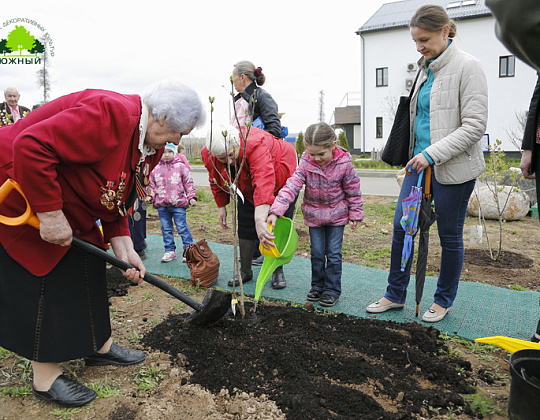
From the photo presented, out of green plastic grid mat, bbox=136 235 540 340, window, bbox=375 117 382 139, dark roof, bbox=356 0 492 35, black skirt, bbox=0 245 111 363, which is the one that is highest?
dark roof, bbox=356 0 492 35

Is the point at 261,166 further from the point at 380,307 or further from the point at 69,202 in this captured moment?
the point at 69,202

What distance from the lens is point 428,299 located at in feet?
10.6

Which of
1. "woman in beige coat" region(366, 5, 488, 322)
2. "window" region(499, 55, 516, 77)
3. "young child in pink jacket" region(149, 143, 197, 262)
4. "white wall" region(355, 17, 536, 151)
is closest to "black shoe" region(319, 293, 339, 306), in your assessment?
"woman in beige coat" region(366, 5, 488, 322)

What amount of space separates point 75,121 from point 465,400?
2.16 m

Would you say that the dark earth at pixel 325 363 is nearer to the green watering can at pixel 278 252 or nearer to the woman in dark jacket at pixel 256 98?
the green watering can at pixel 278 252

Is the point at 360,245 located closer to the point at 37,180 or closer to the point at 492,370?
the point at 492,370

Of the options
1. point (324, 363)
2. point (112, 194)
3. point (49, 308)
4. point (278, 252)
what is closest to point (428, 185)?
point (278, 252)

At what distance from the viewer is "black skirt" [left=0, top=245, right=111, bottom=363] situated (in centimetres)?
192

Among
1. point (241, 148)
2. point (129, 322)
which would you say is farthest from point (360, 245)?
point (129, 322)

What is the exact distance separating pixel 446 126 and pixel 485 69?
72.9ft

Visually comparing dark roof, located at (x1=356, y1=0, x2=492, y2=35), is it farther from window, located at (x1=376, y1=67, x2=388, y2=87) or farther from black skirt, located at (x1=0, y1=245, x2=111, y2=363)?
black skirt, located at (x1=0, y1=245, x2=111, y2=363)

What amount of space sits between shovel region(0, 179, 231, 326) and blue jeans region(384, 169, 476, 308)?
127 centimetres

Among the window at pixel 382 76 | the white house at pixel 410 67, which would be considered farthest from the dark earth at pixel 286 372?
the window at pixel 382 76

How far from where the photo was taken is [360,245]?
16.8ft
